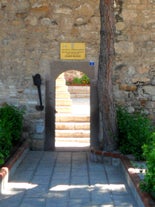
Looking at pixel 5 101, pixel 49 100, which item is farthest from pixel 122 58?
pixel 5 101

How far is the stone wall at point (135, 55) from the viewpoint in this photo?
899cm

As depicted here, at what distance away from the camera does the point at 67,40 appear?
9039 millimetres

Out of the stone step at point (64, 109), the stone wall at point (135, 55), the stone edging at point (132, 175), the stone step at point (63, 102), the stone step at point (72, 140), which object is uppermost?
the stone wall at point (135, 55)

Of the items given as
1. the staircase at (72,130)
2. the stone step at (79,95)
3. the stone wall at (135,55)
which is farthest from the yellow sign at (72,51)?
the stone step at (79,95)

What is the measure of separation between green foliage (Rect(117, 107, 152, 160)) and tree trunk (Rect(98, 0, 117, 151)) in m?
0.17

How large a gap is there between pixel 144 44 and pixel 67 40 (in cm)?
160

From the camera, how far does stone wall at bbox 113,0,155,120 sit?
8.99 m

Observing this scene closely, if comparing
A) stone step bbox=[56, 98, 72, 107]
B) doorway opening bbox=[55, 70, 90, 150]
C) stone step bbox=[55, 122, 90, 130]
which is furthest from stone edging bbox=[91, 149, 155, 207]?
stone step bbox=[56, 98, 72, 107]

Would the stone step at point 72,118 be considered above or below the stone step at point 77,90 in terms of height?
below

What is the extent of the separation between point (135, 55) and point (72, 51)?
1316 mm

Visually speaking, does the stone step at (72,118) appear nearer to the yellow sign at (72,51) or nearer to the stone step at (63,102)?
the stone step at (63,102)

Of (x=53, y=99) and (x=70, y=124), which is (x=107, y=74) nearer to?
(x=53, y=99)

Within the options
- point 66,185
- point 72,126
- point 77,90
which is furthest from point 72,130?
point 77,90

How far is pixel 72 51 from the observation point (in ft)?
29.7
